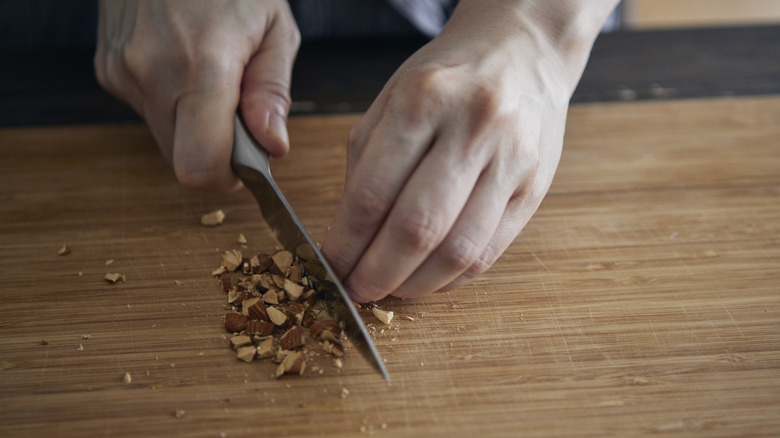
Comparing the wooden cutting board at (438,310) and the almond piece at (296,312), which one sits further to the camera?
the almond piece at (296,312)

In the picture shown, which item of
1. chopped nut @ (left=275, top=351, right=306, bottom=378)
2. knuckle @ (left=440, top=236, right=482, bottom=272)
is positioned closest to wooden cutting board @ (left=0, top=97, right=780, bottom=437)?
chopped nut @ (left=275, top=351, right=306, bottom=378)

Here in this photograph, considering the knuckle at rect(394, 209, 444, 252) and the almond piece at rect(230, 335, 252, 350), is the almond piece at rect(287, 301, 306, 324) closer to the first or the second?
the almond piece at rect(230, 335, 252, 350)

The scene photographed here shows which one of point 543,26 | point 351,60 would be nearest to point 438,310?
point 543,26

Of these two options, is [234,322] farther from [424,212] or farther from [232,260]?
[424,212]

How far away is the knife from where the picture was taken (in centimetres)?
74

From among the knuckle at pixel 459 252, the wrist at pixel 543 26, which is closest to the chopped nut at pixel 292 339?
the knuckle at pixel 459 252

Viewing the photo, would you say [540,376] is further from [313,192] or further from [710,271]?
[313,192]

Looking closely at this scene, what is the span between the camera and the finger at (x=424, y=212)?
2.29 feet

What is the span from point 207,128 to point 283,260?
242 mm

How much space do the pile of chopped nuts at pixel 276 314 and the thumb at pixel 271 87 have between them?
0.63 ft

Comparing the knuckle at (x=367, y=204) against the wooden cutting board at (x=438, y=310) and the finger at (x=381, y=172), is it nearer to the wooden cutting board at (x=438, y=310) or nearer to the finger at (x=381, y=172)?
the finger at (x=381, y=172)

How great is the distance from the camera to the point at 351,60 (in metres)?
1.49

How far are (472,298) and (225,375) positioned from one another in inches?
13.4

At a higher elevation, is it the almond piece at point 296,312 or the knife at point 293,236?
the knife at point 293,236
